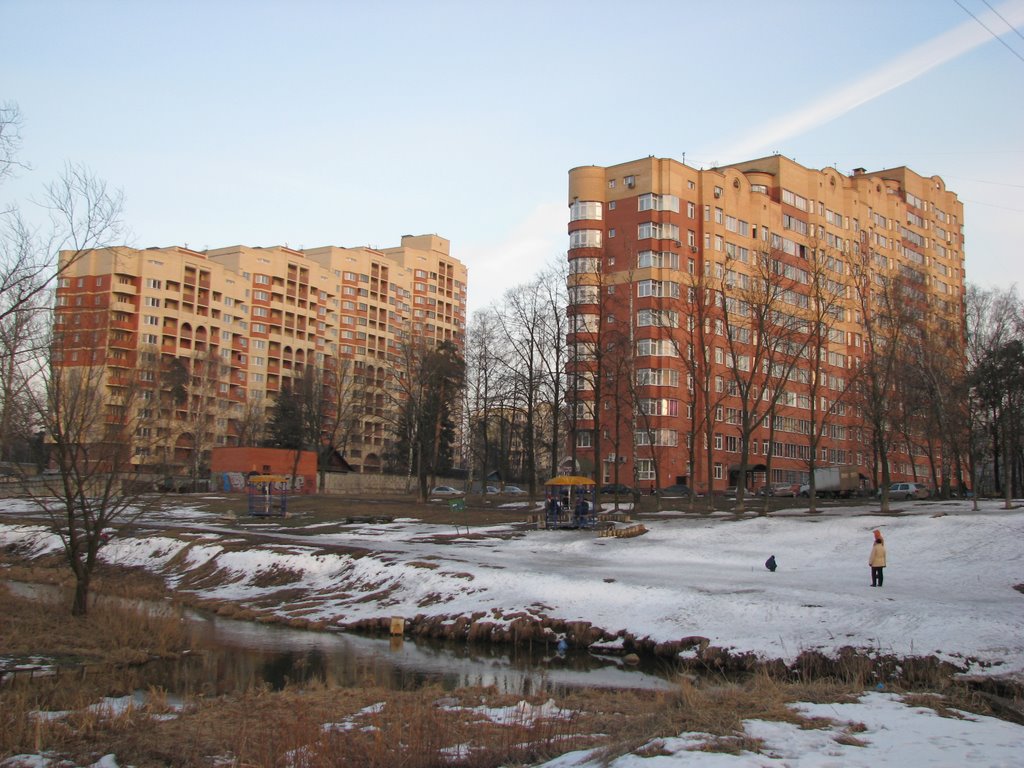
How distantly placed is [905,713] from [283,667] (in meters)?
13.9

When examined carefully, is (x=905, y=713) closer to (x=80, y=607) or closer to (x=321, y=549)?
(x=80, y=607)

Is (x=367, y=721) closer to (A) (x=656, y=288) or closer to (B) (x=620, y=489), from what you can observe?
(B) (x=620, y=489)

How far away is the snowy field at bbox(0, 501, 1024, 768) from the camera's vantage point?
9.55m

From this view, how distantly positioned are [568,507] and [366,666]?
2758 cm

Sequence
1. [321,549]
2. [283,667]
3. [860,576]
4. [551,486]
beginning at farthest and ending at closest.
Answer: [551,486] → [321,549] → [860,576] → [283,667]

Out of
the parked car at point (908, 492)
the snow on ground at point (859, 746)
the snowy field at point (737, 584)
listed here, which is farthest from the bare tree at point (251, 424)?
the snow on ground at point (859, 746)

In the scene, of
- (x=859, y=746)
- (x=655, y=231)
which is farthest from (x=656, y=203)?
(x=859, y=746)

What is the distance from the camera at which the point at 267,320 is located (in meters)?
133

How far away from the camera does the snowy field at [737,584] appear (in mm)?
9547

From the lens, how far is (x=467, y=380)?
81250mm

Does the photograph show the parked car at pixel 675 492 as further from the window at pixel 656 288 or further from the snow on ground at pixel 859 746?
the snow on ground at pixel 859 746

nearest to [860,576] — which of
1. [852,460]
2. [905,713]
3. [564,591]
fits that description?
[564,591]

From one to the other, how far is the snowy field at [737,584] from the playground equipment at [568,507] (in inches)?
57.2

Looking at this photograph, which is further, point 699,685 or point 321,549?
point 321,549
